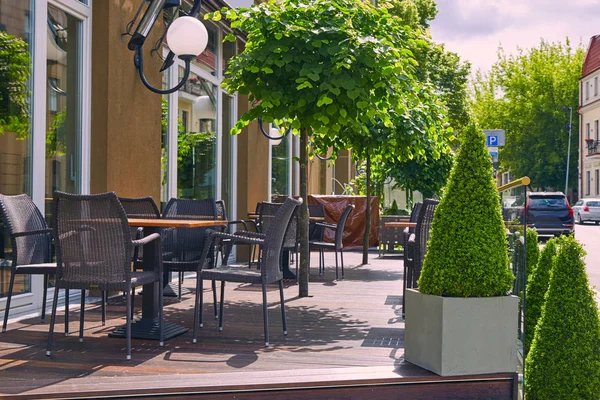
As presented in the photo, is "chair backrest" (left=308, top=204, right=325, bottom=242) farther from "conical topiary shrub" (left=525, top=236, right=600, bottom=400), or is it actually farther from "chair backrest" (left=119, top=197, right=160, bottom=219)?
"conical topiary shrub" (left=525, top=236, right=600, bottom=400)

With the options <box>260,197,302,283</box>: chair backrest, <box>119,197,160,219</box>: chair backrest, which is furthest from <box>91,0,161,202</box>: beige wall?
<box>260,197,302,283</box>: chair backrest

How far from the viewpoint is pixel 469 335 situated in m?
3.97

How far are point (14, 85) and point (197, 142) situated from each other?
4.15m

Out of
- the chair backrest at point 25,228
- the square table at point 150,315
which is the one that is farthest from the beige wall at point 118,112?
the square table at point 150,315

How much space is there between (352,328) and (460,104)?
24961mm

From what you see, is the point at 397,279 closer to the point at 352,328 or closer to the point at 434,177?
the point at 352,328

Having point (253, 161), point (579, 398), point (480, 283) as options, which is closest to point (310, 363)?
point (480, 283)

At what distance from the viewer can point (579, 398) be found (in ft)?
14.0

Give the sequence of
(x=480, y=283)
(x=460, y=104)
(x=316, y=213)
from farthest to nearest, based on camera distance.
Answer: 1. (x=460, y=104)
2. (x=316, y=213)
3. (x=480, y=283)

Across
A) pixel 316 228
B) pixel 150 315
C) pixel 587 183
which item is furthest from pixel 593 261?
pixel 587 183

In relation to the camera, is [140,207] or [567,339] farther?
[140,207]

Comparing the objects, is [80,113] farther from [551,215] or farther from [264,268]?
[551,215]

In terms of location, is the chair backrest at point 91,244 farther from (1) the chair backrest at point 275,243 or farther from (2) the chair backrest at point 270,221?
(2) the chair backrest at point 270,221

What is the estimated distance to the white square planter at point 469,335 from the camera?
156 inches
